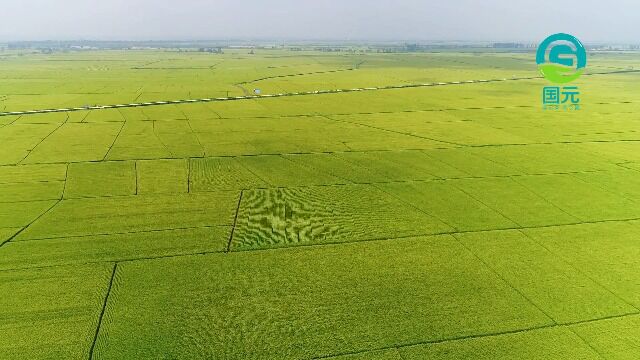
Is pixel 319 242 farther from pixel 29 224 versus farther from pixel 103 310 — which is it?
pixel 29 224

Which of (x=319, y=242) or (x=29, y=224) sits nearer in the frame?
(x=319, y=242)

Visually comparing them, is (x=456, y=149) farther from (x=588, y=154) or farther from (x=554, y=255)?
(x=554, y=255)

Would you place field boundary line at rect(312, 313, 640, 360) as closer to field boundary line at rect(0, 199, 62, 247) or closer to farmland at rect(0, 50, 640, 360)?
farmland at rect(0, 50, 640, 360)

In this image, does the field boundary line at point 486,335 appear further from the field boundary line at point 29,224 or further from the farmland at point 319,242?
the field boundary line at point 29,224

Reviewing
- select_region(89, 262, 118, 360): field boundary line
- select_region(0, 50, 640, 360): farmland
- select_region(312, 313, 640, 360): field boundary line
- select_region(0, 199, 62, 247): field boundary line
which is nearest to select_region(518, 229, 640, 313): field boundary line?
select_region(0, 50, 640, 360): farmland

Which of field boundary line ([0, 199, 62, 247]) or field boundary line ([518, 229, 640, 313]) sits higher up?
field boundary line ([0, 199, 62, 247])

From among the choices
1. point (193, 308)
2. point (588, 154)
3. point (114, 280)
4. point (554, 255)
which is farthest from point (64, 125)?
point (588, 154)

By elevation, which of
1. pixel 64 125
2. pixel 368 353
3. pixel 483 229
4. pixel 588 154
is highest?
pixel 64 125

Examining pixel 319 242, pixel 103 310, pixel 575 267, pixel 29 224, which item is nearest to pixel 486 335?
pixel 575 267
